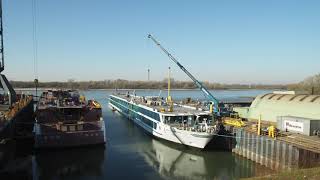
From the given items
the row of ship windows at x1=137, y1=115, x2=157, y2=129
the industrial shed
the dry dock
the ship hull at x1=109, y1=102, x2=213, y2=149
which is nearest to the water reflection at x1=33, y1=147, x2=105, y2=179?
the ship hull at x1=109, y1=102, x2=213, y2=149

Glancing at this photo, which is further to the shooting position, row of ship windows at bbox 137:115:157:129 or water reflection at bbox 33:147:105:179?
row of ship windows at bbox 137:115:157:129

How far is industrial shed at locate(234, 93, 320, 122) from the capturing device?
35062 millimetres

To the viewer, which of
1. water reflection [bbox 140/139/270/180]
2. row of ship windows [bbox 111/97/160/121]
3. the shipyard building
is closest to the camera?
water reflection [bbox 140/139/270/180]

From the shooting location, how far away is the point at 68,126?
3556cm

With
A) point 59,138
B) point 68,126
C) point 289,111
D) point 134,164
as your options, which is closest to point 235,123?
point 289,111

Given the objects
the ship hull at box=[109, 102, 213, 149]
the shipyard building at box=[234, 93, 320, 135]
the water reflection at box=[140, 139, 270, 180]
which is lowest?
the water reflection at box=[140, 139, 270, 180]

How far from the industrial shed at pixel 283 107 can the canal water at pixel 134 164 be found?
769 cm

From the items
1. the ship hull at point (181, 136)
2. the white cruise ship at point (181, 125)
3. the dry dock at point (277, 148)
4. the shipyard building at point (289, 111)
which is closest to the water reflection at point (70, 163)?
the ship hull at point (181, 136)

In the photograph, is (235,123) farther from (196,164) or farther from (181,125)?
(196,164)

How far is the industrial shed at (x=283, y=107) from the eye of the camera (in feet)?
115

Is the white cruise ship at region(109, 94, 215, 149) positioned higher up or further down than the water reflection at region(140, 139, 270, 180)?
higher up

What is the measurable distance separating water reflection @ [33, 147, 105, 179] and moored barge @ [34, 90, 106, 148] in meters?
0.91

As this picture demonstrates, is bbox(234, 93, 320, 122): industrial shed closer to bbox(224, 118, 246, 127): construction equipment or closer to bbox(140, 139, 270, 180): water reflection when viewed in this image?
bbox(224, 118, 246, 127): construction equipment

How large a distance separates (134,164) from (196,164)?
571 centimetres
